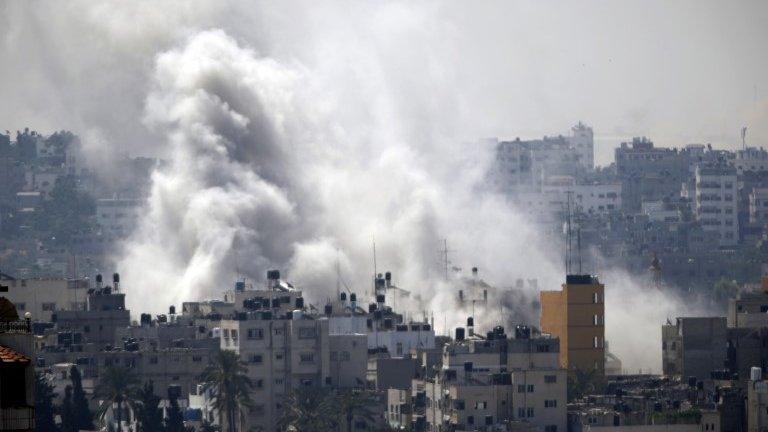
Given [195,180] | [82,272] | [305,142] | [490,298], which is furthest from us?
[82,272]

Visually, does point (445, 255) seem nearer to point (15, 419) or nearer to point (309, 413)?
point (309, 413)

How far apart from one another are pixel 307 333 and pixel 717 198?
9925cm

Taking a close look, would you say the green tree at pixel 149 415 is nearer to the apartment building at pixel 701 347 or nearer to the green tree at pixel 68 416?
the green tree at pixel 68 416

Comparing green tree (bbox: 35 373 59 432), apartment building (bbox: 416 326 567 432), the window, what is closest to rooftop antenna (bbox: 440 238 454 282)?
the window

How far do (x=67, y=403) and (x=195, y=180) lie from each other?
45981 mm

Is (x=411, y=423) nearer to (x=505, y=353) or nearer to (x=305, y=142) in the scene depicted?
(x=505, y=353)

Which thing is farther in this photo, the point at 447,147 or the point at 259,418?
the point at 447,147

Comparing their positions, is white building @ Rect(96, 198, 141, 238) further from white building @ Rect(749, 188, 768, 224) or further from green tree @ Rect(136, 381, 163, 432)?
green tree @ Rect(136, 381, 163, 432)

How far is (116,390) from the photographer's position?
6406cm

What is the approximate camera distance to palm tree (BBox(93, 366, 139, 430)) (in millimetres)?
63719

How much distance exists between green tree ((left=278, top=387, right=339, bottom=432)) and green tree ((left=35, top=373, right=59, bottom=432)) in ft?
19.2

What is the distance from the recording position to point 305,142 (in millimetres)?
117938

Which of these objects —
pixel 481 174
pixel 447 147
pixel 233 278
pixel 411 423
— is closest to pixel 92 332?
pixel 233 278

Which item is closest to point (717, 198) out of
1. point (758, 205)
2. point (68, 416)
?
point (758, 205)
